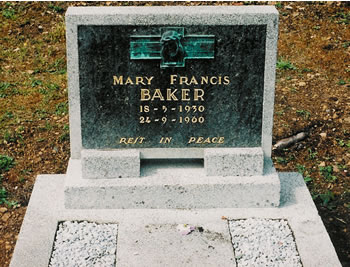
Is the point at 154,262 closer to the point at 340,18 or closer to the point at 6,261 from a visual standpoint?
the point at 6,261

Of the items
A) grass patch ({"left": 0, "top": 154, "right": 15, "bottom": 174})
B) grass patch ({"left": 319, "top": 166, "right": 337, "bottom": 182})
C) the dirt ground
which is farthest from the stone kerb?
grass patch ({"left": 0, "top": 154, "right": 15, "bottom": 174})

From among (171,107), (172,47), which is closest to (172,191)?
(171,107)

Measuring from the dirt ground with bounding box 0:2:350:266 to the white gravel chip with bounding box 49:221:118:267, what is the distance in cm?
67

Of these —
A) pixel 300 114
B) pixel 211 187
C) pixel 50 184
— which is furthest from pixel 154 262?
pixel 300 114

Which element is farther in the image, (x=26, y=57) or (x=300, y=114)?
(x=26, y=57)

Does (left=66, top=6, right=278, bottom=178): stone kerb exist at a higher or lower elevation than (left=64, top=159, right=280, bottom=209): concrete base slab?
higher

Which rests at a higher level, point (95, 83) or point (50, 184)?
point (95, 83)

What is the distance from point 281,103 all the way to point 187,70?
2.78 m

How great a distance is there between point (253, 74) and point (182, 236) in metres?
1.33

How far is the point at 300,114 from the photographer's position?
24.0 feet

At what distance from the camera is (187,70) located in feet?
16.3

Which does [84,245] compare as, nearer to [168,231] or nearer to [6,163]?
[168,231]

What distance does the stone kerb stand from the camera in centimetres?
481

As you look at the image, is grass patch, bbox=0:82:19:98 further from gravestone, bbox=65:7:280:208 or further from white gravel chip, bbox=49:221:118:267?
white gravel chip, bbox=49:221:118:267
